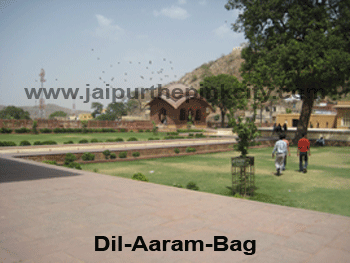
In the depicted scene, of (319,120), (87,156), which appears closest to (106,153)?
(87,156)

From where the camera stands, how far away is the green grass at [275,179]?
24.4ft

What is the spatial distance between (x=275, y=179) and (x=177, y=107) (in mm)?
39507

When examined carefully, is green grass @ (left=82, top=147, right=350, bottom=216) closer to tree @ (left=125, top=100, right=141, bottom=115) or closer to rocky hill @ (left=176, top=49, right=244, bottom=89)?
tree @ (left=125, top=100, right=141, bottom=115)

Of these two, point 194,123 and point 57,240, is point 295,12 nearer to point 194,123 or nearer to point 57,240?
point 57,240

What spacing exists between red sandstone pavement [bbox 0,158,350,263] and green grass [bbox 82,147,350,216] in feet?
6.45

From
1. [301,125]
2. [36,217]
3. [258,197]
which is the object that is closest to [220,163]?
A: [258,197]

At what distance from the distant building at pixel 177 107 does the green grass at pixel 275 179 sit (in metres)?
34.7

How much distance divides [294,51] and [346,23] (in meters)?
4.09

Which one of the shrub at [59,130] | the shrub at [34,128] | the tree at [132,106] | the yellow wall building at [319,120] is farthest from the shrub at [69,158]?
the tree at [132,106]

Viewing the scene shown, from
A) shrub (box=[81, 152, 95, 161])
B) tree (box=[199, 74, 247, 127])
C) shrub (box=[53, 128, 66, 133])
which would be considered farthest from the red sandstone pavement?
tree (box=[199, 74, 247, 127])

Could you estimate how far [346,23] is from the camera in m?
21.0

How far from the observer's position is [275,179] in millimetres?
10312

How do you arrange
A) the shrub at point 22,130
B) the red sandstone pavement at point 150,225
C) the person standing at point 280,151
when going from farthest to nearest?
the shrub at point 22,130, the person standing at point 280,151, the red sandstone pavement at point 150,225

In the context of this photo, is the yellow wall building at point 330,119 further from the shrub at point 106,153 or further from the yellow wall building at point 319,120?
the shrub at point 106,153
